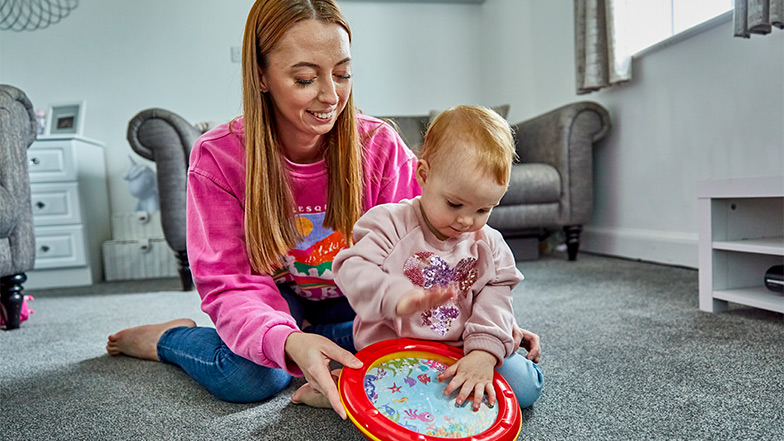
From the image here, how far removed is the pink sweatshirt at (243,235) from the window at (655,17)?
160cm

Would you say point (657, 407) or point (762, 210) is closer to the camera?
point (657, 407)

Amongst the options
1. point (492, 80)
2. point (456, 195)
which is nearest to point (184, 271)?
point (456, 195)

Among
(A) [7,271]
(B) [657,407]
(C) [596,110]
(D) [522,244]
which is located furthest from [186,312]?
(C) [596,110]

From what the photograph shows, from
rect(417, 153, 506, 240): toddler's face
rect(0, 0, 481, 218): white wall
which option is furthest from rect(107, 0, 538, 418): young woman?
rect(0, 0, 481, 218): white wall

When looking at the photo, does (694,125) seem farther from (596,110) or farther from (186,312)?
(186,312)

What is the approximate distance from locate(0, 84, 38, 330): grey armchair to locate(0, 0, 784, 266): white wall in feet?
4.14

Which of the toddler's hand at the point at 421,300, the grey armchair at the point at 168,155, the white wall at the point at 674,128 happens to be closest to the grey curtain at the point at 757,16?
the white wall at the point at 674,128

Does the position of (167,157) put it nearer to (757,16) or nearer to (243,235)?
(243,235)

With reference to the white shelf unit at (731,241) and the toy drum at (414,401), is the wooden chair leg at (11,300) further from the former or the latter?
the white shelf unit at (731,241)

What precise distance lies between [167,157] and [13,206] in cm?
71

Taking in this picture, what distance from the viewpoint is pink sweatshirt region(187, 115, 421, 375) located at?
830 mm

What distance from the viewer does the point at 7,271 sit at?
4.98 ft

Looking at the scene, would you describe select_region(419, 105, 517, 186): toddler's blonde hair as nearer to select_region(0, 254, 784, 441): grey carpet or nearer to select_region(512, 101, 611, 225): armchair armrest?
select_region(0, 254, 784, 441): grey carpet

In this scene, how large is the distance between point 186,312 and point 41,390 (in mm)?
724
